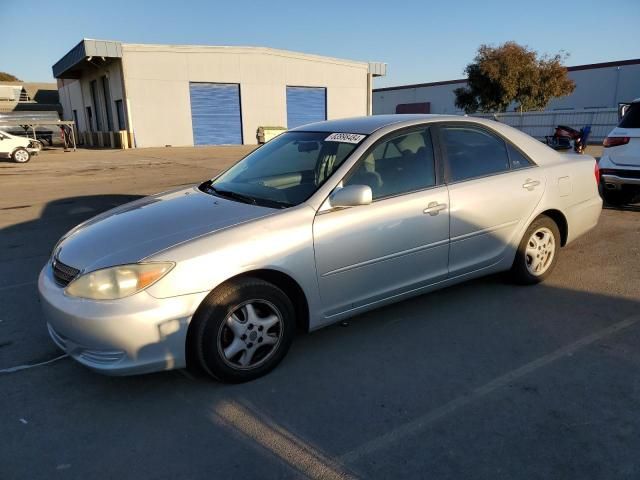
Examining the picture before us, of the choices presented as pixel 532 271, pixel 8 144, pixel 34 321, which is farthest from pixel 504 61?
pixel 34 321

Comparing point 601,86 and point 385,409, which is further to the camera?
point 601,86

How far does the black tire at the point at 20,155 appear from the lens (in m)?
21.5

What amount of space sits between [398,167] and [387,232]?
56 centimetres

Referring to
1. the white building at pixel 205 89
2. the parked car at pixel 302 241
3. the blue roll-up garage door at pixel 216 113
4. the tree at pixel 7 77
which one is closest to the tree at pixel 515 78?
the white building at pixel 205 89

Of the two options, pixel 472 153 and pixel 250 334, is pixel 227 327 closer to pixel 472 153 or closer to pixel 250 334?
pixel 250 334

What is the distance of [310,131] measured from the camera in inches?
164

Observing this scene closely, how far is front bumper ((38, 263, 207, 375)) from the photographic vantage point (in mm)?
2684

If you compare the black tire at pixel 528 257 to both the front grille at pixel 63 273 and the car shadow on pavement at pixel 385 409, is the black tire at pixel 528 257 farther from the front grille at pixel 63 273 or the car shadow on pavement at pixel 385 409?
the front grille at pixel 63 273

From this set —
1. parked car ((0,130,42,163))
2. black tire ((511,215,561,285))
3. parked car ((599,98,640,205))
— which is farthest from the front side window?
parked car ((0,130,42,163))

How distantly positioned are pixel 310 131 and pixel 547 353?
248 cm

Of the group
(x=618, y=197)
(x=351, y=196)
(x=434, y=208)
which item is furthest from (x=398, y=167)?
(x=618, y=197)

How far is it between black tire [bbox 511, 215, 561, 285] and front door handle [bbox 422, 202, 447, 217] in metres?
1.08

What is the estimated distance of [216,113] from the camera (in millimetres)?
33656

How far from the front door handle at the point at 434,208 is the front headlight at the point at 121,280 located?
191 centimetres
